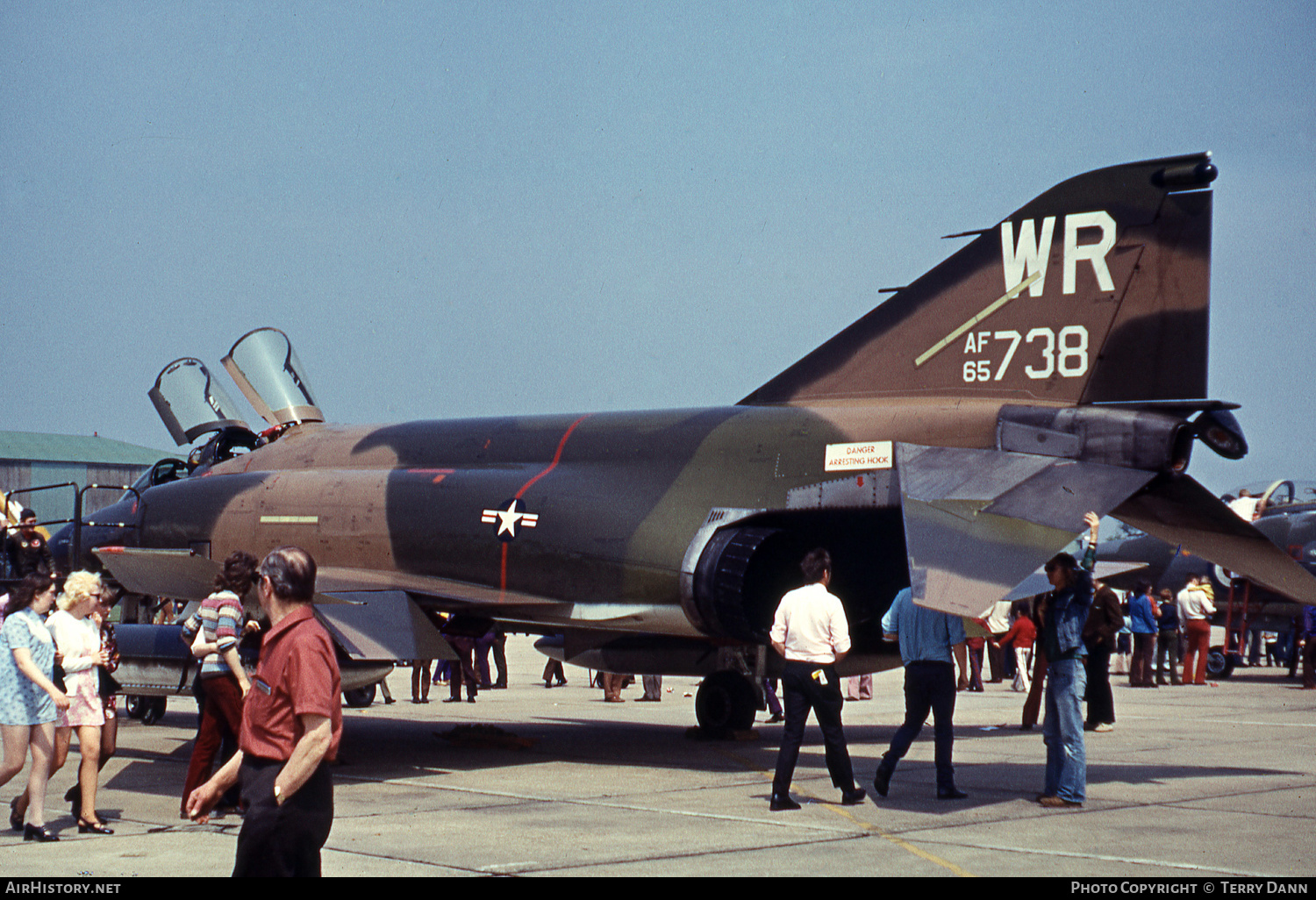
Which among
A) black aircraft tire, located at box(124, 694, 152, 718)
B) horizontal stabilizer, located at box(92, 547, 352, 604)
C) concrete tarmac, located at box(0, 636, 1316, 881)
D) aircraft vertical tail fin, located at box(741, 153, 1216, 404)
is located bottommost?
black aircraft tire, located at box(124, 694, 152, 718)

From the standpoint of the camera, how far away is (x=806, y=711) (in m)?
9.08

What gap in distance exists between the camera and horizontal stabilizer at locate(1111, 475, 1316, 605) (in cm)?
1042

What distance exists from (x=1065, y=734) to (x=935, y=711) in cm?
99

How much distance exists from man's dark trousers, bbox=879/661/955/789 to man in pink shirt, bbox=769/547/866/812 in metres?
0.52

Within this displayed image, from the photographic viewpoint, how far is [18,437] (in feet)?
201

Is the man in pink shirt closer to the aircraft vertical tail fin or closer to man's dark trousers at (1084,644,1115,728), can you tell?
the aircraft vertical tail fin

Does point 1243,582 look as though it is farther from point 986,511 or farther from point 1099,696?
point 986,511

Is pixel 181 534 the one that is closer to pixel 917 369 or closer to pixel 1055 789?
pixel 917 369

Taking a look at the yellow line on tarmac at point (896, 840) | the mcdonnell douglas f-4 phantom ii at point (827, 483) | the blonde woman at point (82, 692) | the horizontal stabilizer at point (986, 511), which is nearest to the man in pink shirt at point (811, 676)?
the yellow line on tarmac at point (896, 840)

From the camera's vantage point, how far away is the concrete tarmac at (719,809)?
708 cm

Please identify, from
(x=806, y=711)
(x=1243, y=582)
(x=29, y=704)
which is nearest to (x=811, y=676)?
(x=806, y=711)

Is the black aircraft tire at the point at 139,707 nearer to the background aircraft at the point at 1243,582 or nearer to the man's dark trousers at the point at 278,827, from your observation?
the man's dark trousers at the point at 278,827

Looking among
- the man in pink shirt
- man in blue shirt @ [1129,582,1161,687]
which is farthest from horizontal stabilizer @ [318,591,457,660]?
man in blue shirt @ [1129,582,1161,687]

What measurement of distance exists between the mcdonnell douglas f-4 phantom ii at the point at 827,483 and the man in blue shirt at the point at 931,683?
0.79m
